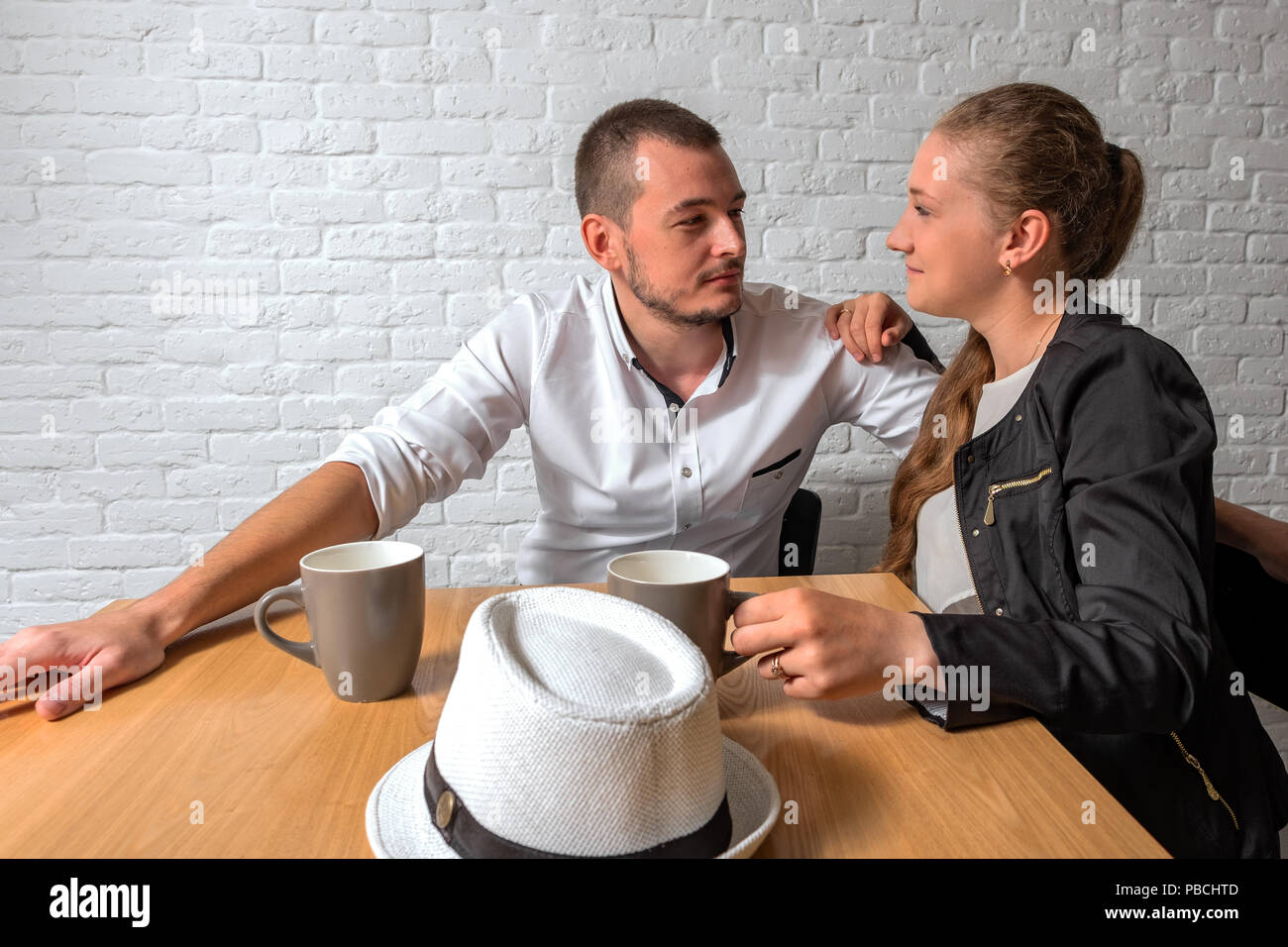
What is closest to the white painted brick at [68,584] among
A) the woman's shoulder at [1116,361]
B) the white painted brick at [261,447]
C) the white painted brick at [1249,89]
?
the white painted brick at [261,447]

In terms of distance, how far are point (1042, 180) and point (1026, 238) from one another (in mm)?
66

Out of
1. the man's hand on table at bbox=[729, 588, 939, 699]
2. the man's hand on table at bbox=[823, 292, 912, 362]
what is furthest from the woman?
the man's hand on table at bbox=[823, 292, 912, 362]

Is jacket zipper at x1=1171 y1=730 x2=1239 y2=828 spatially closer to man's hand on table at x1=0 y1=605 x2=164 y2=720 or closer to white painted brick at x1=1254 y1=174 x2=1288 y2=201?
man's hand on table at x1=0 y1=605 x2=164 y2=720

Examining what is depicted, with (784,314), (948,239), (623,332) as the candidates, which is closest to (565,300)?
(623,332)

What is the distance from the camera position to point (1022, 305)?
1.14 m

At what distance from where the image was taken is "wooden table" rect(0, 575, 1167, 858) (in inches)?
23.4

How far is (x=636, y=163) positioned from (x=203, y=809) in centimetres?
118

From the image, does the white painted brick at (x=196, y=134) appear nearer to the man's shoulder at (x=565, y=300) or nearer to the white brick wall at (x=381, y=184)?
the white brick wall at (x=381, y=184)

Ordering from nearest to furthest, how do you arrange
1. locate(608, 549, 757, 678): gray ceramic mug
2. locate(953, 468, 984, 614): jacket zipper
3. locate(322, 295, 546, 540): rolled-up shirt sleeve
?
locate(608, 549, 757, 678): gray ceramic mug, locate(953, 468, 984, 614): jacket zipper, locate(322, 295, 546, 540): rolled-up shirt sleeve

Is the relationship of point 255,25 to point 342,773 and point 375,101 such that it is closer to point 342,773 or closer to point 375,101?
point 375,101

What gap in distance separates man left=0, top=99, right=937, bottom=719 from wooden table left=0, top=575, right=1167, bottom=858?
62 cm

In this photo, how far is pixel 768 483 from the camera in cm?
152

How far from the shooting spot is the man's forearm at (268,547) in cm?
94

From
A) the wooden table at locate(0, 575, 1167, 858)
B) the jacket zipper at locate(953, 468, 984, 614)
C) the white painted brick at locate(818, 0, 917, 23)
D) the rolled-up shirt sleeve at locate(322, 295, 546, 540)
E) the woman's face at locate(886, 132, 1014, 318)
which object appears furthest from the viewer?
the white painted brick at locate(818, 0, 917, 23)
